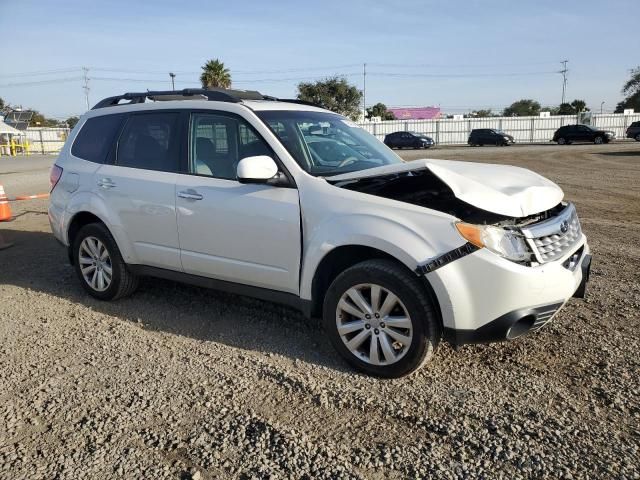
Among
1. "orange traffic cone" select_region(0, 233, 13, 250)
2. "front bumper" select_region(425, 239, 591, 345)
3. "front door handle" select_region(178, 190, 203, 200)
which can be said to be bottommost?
"orange traffic cone" select_region(0, 233, 13, 250)

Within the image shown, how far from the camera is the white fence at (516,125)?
49.8 m

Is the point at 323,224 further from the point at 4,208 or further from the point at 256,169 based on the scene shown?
the point at 4,208

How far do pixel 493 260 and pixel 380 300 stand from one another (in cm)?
77

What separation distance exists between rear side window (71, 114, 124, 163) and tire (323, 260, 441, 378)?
9.51 ft

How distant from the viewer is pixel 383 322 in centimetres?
348

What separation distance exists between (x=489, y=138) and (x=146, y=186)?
40490 millimetres

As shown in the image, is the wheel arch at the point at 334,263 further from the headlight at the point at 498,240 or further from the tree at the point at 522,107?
the tree at the point at 522,107

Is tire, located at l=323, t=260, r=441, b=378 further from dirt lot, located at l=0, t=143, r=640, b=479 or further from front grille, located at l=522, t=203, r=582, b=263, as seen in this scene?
front grille, located at l=522, t=203, r=582, b=263

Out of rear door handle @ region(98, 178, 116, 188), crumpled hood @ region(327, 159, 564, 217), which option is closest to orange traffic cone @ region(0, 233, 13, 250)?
rear door handle @ region(98, 178, 116, 188)

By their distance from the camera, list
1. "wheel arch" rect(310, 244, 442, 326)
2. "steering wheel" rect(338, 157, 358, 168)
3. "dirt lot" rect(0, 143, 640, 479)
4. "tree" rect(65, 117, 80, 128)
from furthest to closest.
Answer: "tree" rect(65, 117, 80, 128) < "steering wheel" rect(338, 157, 358, 168) < "wheel arch" rect(310, 244, 442, 326) < "dirt lot" rect(0, 143, 640, 479)

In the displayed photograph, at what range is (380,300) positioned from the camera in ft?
11.4

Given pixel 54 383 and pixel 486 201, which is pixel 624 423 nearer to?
pixel 486 201

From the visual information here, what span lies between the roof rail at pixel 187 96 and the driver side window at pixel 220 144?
0.90 feet

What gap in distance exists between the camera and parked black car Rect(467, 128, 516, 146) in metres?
41.0
